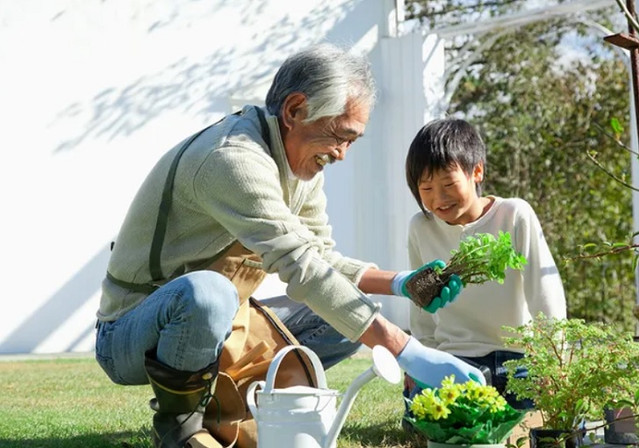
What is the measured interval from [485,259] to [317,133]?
58 centimetres

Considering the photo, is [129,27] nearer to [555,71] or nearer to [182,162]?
[555,71]

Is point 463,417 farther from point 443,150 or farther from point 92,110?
point 92,110

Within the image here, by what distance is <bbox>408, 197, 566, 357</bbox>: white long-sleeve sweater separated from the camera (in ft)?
11.2

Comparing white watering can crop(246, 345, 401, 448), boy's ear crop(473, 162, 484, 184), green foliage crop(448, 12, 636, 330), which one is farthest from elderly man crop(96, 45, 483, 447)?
green foliage crop(448, 12, 636, 330)

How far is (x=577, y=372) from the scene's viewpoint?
7.63ft

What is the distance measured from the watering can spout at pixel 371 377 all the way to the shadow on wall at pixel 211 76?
19.7 feet

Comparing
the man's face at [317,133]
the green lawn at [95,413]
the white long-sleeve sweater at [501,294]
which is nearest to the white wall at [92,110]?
the green lawn at [95,413]

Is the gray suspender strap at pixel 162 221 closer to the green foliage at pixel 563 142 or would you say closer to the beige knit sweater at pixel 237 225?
Result: the beige knit sweater at pixel 237 225

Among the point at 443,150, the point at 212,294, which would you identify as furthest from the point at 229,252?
the point at 443,150

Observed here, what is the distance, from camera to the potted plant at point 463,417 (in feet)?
6.75

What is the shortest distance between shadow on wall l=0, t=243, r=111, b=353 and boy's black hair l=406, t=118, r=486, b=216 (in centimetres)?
473

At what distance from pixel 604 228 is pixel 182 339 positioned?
26.3ft

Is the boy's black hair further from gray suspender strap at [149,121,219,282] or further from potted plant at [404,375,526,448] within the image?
potted plant at [404,375,526,448]

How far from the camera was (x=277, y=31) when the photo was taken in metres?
8.98
